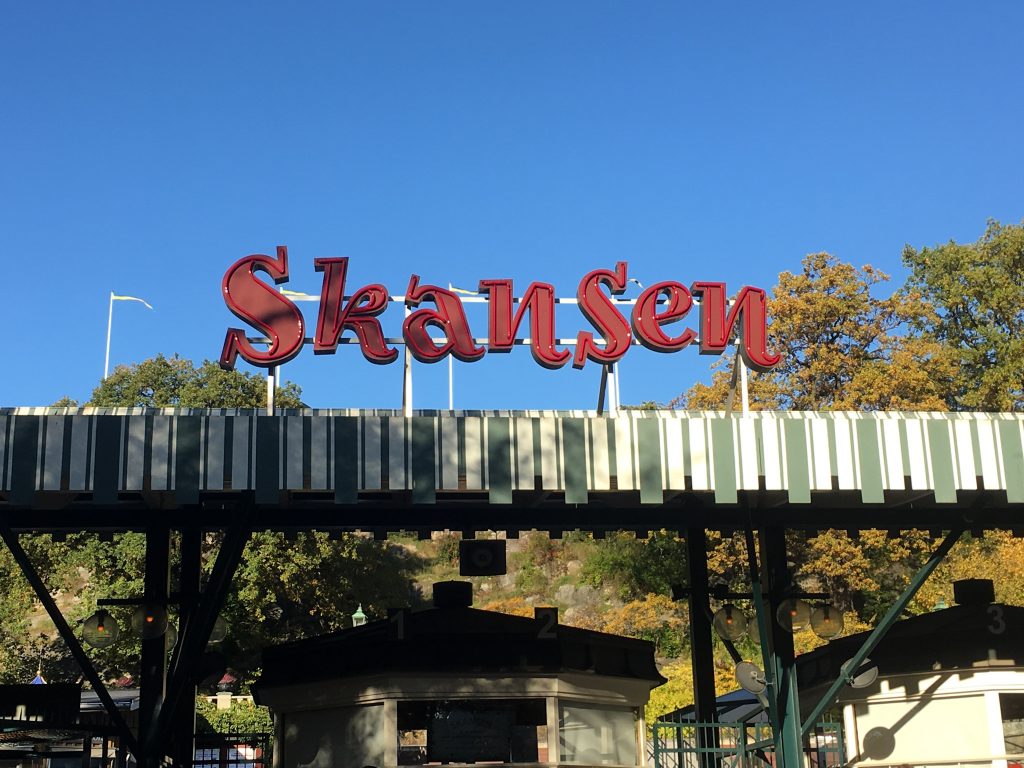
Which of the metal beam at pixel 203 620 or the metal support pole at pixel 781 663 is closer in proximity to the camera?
the metal beam at pixel 203 620

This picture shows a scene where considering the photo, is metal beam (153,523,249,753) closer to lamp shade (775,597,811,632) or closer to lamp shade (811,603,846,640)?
lamp shade (775,597,811,632)

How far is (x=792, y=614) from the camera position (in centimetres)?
1364

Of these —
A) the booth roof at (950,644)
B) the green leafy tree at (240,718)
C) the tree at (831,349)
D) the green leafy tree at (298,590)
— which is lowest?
the green leafy tree at (240,718)

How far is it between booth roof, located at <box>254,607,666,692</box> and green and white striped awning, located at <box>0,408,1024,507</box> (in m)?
2.49

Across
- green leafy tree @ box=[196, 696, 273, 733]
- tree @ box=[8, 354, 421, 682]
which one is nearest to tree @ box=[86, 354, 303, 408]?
tree @ box=[8, 354, 421, 682]

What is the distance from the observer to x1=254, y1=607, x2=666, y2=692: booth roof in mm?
13289

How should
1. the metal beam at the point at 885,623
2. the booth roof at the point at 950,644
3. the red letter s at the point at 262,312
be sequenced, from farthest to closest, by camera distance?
the red letter s at the point at 262,312 < the booth roof at the point at 950,644 < the metal beam at the point at 885,623

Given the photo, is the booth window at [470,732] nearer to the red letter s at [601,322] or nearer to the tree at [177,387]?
the red letter s at [601,322]

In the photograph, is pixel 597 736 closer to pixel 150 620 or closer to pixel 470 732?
pixel 470 732

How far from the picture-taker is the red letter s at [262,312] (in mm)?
16344

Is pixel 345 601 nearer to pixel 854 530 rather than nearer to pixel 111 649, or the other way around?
pixel 111 649

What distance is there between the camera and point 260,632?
37.9 meters

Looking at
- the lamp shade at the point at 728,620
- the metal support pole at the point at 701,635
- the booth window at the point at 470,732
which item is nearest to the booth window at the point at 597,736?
the booth window at the point at 470,732

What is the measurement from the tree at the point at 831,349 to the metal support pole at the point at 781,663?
2487 cm
